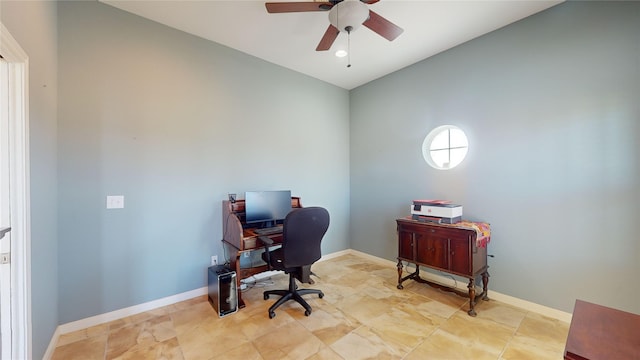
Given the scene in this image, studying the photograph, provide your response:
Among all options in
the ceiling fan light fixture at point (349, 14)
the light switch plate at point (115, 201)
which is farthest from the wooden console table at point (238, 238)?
the ceiling fan light fixture at point (349, 14)

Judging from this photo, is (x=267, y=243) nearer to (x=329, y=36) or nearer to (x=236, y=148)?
(x=236, y=148)

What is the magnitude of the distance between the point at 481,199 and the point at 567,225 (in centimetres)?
71

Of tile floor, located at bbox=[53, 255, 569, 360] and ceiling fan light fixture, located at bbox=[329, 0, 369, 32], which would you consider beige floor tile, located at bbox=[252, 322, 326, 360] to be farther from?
ceiling fan light fixture, located at bbox=[329, 0, 369, 32]

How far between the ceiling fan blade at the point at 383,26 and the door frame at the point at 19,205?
225 centimetres

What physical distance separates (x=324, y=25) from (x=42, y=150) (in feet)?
8.49

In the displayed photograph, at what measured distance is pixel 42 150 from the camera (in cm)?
168

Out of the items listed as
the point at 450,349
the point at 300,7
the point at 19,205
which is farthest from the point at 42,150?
the point at 450,349

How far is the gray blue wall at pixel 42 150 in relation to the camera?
1.46 metres

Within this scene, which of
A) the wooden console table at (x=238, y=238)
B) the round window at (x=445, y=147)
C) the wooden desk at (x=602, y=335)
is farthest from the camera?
the round window at (x=445, y=147)

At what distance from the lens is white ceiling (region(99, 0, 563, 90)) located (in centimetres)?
224

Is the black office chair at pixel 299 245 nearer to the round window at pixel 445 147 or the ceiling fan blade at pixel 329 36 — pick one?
the ceiling fan blade at pixel 329 36

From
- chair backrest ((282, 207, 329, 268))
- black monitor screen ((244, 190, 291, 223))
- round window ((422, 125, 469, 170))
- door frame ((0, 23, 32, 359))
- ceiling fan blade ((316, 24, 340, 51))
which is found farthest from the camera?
round window ((422, 125, 469, 170))

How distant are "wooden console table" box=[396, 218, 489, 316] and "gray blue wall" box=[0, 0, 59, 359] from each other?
3.17 meters

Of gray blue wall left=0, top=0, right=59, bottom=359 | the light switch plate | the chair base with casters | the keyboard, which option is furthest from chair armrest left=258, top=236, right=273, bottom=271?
gray blue wall left=0, top=0, right=59, bottom=359
